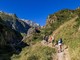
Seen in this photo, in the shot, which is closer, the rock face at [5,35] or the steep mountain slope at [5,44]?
the steep mountain slope at [5,44]

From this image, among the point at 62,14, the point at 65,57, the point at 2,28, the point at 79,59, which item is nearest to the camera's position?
the point at 79,59

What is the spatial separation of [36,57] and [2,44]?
25.5 metres

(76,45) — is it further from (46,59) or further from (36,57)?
(36,57)

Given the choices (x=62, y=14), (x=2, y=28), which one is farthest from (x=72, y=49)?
(x=62, y=14)

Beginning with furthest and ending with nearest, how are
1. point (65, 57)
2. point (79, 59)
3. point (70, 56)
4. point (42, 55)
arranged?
point (42, 55) → point (65, 57) → point (70, 56) → point (79, 59)

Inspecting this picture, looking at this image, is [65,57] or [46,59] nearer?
[65,57]

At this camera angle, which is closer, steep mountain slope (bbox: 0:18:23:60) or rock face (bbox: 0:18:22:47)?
steep mountain slope (bbox: 0:18:23:60)

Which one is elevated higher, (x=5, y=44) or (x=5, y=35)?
(x=5, y=35)

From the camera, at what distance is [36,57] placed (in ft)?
105

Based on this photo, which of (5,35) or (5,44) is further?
(5,35)

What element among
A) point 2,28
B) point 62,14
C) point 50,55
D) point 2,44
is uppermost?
point 62,14

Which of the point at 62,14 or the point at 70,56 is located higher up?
the point at 62,14

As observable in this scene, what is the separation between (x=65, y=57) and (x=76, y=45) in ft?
7.47

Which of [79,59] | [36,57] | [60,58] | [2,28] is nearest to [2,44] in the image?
[2,28]
